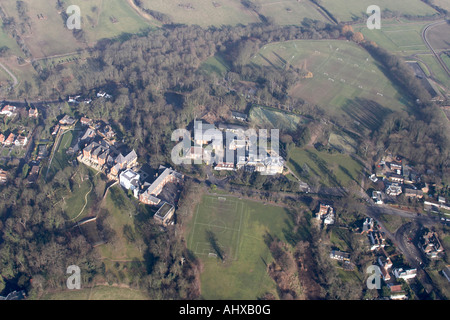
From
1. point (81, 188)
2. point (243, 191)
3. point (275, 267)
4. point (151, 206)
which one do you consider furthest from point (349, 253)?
point (81, 188)

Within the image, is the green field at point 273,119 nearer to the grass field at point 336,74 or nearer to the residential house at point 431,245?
the grass field at point 336,74

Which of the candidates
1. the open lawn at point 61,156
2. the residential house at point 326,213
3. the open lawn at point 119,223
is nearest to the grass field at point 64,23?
the open lawn at point 61,156

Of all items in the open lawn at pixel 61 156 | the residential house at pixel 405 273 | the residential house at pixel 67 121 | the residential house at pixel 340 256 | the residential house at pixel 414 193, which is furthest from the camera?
the residential house at pixel 67 121

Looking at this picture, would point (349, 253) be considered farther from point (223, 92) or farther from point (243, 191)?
point (223, 92)

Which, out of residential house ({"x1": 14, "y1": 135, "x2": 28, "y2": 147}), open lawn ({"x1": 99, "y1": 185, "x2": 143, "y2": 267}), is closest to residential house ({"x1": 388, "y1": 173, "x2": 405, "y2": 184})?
open lawn ({"x1": 99, "y1": 185, "x2": 143, "y2": 267})

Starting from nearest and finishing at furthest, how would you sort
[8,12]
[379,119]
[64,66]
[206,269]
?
[206,269] → [379,119] → [64,66] → [8,12]

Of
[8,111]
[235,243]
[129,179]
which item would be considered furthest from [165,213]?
[8,111]
